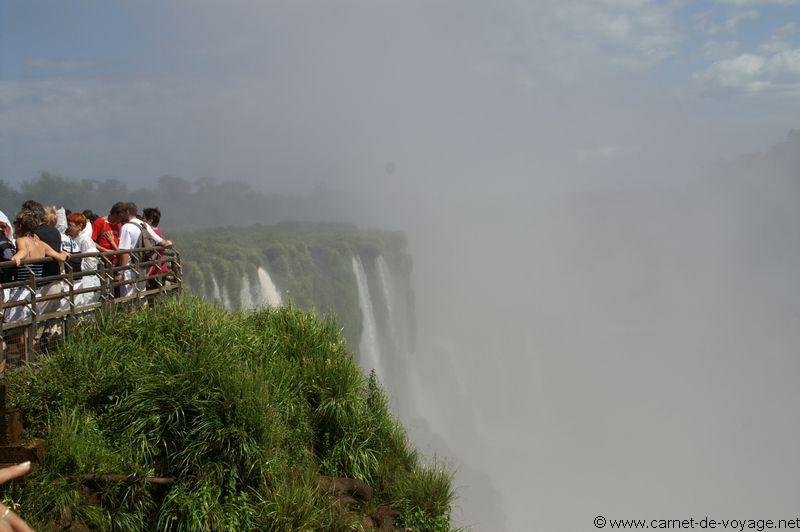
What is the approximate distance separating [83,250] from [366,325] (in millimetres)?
49646

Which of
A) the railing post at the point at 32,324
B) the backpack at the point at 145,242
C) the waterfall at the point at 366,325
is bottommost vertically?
the waterfall at the point at 366,325

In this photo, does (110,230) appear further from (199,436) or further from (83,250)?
(199,436)

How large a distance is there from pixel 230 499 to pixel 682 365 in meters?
113

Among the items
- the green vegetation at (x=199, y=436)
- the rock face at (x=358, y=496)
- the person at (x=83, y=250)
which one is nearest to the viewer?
the green vegetation at (x=199, y=436)

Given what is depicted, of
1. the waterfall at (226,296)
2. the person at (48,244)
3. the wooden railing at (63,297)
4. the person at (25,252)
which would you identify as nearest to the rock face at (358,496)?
the wooden railing at (63,297)

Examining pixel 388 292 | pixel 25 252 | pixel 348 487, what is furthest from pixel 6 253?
pixel 388 292

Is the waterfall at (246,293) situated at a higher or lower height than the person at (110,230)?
Answer: lower

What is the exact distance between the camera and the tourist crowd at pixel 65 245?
384 inches

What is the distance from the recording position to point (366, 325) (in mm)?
61094

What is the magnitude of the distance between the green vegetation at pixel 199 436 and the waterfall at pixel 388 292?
52468mm

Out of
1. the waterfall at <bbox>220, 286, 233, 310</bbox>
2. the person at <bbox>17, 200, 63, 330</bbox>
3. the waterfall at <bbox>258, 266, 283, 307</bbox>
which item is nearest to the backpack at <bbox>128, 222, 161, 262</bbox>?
the person at <bbox>17, 200, 63, 330</bbox>

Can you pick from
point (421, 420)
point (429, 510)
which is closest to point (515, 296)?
point (421, 420)

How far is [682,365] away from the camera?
374 feet

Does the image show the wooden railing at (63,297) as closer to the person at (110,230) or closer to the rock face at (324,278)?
the person at (110,230)
